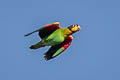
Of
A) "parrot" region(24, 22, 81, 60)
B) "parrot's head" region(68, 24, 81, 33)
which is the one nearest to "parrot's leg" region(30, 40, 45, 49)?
"parrot" region(24, 22, 81, 60)

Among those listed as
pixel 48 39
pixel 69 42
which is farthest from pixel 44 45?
pixel 69 42

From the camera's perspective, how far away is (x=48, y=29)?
86.0 ft

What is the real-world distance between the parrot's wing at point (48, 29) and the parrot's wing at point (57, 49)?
4.34 ft

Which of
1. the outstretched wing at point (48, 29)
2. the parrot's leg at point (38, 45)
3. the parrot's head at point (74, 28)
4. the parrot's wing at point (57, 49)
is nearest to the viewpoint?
the parrot's leg at point (38, 45)

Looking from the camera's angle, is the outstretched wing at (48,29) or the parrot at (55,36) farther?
the outstretched wing at (48,29)

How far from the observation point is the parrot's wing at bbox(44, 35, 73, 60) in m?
27.1

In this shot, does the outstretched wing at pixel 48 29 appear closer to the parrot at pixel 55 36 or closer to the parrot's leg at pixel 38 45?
the parrot at pixel 55 36

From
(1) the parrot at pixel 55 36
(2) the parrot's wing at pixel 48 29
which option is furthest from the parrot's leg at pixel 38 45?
(2) the parrot's wing at pixel 48 29

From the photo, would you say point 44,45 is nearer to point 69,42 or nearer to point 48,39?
point 48,39

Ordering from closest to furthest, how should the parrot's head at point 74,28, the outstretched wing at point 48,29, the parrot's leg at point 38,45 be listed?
the parrot's leg at point 38,45, the parrot's head at point 74,28, the outstretched wing at point 48,29

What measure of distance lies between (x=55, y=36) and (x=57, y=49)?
61.8 inches

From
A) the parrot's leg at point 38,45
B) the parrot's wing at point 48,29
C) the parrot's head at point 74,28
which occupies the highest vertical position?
the parrot's wing at point 48,29

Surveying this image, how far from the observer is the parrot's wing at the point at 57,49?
88.8 ft

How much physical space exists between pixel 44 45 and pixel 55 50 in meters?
1.81
